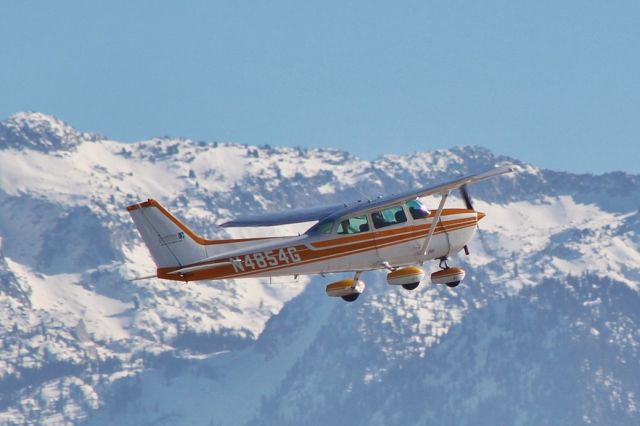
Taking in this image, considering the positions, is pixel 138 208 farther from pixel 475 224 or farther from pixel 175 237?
pixel 475 224

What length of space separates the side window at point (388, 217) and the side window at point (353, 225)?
0.49 meters

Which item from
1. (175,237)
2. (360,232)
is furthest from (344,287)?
(175,237)

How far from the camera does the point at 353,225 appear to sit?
84.2 meters

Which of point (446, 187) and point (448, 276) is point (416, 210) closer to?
point (446, 187)

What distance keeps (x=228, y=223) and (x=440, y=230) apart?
11.8 meters

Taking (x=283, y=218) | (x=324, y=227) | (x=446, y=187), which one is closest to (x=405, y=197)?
(x=446, y=187)

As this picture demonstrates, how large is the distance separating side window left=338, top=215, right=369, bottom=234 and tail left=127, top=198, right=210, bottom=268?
652 cm

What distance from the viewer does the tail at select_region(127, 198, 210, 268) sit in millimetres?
A: 84562

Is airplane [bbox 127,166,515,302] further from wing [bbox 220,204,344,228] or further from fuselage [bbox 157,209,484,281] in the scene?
wing [bbox 220,204,344,228]

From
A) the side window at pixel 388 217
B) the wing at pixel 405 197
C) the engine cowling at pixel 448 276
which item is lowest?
the engine cowling at pixel 448 276

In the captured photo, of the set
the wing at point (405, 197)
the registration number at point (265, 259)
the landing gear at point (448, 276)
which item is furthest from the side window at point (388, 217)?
the registration number at point (265, 259)

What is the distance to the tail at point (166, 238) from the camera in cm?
8456

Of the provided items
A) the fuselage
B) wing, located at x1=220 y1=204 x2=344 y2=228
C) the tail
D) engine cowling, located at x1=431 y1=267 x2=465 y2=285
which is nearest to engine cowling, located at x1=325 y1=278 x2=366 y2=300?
the fuselage

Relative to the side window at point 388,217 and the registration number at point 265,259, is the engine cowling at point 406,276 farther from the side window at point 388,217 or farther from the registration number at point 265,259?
the registration number at point 265,259
